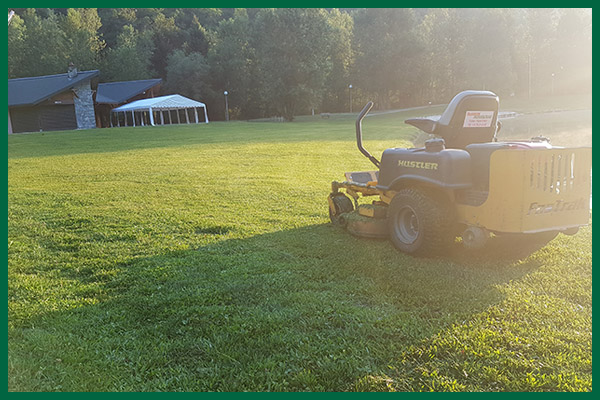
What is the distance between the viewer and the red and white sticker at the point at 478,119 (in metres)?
5.66

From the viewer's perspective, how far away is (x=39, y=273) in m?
5.13

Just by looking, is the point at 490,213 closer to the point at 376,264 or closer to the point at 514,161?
the point at 514,161

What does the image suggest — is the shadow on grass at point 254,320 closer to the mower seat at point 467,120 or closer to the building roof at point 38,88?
the mower seat at point 467,120

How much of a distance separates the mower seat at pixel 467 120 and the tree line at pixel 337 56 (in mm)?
41944

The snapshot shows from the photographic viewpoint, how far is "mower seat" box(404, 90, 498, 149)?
18.4ft

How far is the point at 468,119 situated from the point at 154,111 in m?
41.3

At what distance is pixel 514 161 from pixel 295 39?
148 feet

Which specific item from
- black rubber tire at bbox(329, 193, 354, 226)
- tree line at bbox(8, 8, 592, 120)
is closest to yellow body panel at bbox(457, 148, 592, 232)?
black rubber tire at bbox(329, 193, 354, 226)

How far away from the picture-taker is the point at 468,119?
5652 mm

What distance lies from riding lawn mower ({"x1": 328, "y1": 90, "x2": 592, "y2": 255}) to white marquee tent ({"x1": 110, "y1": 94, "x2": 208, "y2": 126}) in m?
37.4

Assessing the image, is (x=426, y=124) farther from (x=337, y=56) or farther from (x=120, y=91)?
(x=337, y=56)

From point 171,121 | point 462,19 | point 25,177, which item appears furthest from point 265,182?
point 462,19

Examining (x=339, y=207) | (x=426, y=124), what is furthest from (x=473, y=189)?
(x=339, y=207)

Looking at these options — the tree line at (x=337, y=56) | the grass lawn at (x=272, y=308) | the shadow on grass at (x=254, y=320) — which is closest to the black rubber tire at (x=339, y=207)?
the grass lawn at (x=272, y=308)
